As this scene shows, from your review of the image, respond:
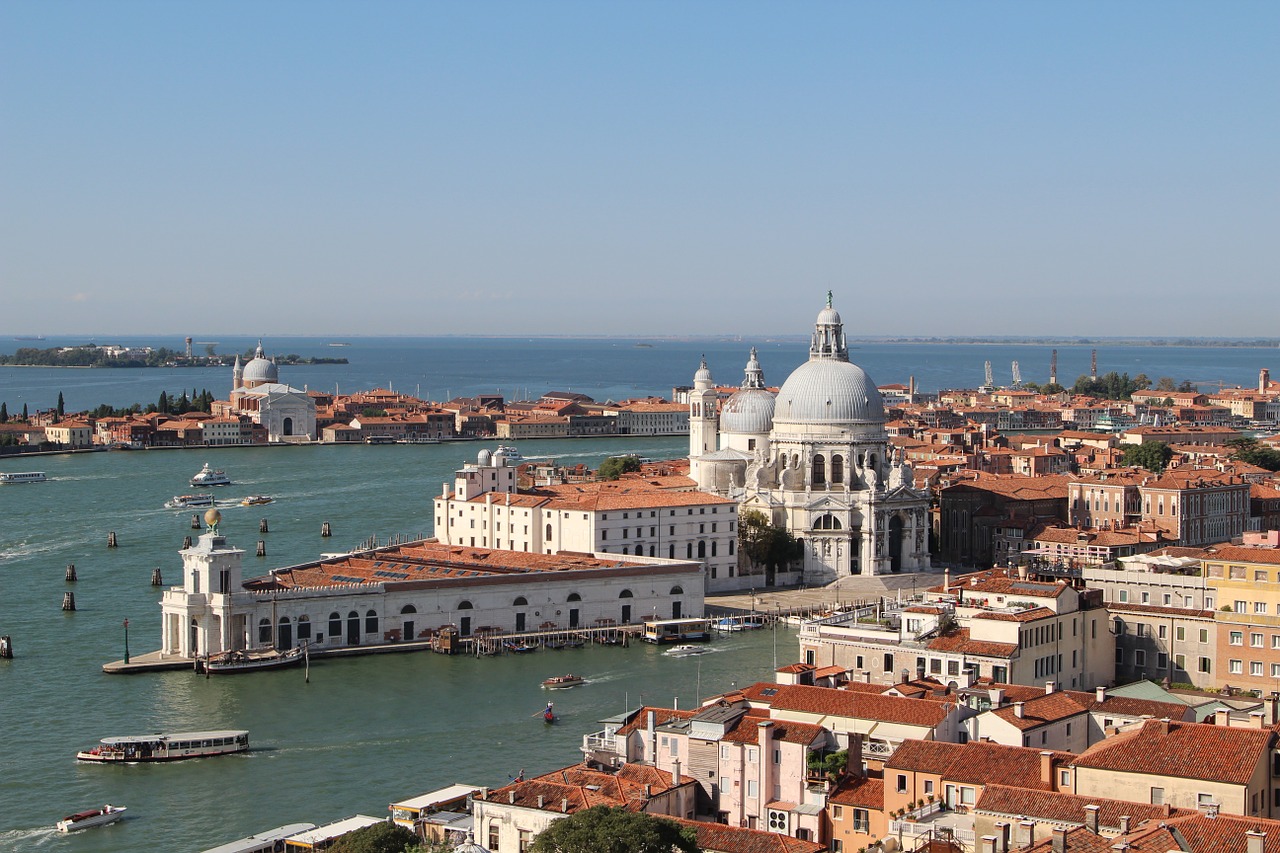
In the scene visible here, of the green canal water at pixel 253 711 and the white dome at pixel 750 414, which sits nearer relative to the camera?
the green canal water at pixel 253 711

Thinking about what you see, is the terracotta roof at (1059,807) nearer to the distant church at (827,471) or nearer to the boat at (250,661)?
the boat at (250,661)

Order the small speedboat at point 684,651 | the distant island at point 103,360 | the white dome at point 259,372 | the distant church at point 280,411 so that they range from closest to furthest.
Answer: the small speedboat at point 684,651, the distant church at point 280,411, the white dome at point 259,372, the distant island at point 103,360

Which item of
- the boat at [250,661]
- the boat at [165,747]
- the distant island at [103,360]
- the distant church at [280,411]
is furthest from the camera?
the distant island at [103,360]

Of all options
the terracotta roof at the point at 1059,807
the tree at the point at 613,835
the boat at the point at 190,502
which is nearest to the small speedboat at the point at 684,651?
the terracotta roof at the point at 1059,807

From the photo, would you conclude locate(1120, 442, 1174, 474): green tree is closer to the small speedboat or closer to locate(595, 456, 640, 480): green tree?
locate(595, 456, 640, 480): green tree

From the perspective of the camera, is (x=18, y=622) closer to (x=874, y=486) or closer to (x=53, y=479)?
(x=874, y=486)

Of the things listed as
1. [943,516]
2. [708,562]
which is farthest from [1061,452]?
[708,562]
